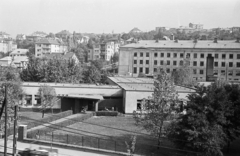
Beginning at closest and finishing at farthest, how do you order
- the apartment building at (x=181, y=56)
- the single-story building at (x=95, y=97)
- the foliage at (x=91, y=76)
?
the single-story building at (x=95, y=97)
the foliage at (x=91, y=76)
the apartment building at (x=181, y=56)

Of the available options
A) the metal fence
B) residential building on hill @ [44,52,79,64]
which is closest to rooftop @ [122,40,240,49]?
residential building on hill @ [44,52,79,64]

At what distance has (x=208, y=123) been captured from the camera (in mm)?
20562

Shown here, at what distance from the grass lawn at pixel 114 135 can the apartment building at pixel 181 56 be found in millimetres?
44906

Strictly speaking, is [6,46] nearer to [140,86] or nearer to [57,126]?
[140,86]

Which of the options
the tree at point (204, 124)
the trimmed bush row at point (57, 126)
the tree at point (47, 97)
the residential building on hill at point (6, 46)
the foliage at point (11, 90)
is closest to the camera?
the tree at point (204, 124)

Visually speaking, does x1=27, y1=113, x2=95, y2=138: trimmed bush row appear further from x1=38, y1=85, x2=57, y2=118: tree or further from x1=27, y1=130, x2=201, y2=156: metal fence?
x1=38, y1=85, x2=57, y2=118: tree

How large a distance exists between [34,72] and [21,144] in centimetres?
3457

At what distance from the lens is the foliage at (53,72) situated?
179 ft

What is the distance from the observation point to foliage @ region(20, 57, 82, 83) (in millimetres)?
54531

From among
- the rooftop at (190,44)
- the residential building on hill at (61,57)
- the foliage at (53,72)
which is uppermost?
the rooftop at (190,44)

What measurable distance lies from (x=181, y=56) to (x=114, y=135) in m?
54.4

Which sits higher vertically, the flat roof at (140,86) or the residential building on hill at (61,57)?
the residential building on hill at (61,57)

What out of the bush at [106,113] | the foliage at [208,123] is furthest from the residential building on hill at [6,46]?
the foliage at [208,123]

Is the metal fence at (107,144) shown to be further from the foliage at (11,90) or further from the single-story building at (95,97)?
the single-story building at (95,97)
